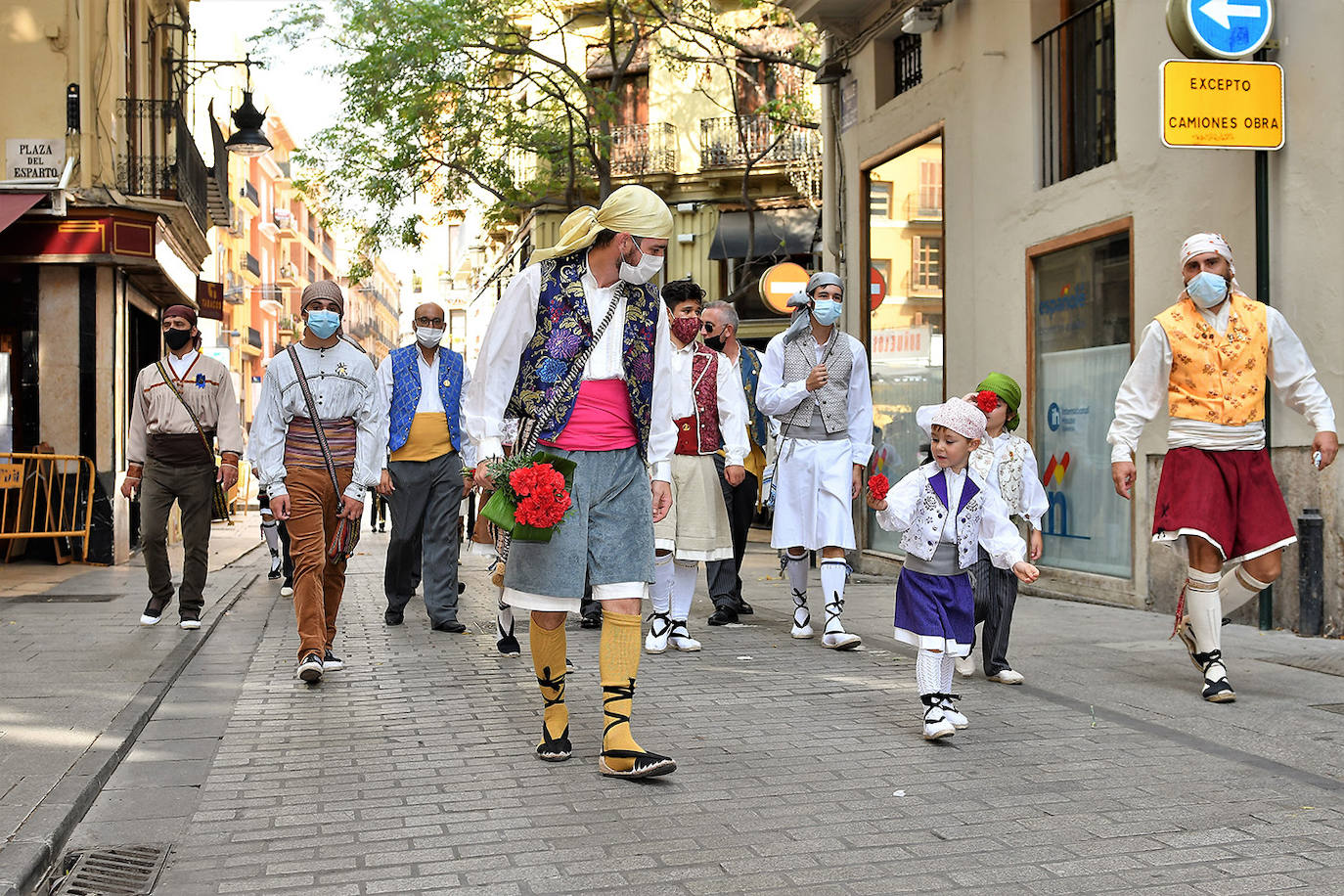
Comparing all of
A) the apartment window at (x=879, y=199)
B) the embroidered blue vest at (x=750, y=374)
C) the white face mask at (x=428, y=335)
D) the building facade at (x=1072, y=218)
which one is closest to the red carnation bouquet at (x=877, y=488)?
the embroidered blue vest at (x=750, y=374)

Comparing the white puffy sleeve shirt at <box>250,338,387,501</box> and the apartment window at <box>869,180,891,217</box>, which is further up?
the apartment window at <box>869,180,891,217</box>

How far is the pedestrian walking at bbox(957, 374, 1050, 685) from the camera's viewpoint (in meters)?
7.02

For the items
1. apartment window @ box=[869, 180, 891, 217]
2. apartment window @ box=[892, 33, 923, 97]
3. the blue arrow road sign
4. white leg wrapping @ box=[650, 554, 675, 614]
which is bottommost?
white leg wrapping @ box=[650, 554, 675, 614]

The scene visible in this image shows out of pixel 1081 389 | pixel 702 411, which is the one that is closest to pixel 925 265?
pixel 1081 389

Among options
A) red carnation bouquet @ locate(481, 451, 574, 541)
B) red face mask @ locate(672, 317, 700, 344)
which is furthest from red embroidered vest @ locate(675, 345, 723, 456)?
red carnation bouquet @ locate(481, 451, 574, 541)

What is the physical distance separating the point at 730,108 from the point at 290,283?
49.2 m

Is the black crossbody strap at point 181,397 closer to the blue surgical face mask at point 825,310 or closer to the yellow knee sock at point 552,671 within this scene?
the blue surgical face mask at point 825,310

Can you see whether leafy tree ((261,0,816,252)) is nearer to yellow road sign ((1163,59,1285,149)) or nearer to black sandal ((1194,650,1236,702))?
yellow road sign ((1163,59,1285,149))

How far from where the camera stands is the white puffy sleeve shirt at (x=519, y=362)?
5.34 m

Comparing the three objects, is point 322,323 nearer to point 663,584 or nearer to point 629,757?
point 663,584

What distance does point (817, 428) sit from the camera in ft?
28.3

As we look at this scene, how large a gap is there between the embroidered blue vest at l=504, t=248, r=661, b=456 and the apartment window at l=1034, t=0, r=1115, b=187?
7.03m

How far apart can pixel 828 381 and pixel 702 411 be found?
853 mm

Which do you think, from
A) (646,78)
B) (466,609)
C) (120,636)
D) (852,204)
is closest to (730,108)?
(646,78)
